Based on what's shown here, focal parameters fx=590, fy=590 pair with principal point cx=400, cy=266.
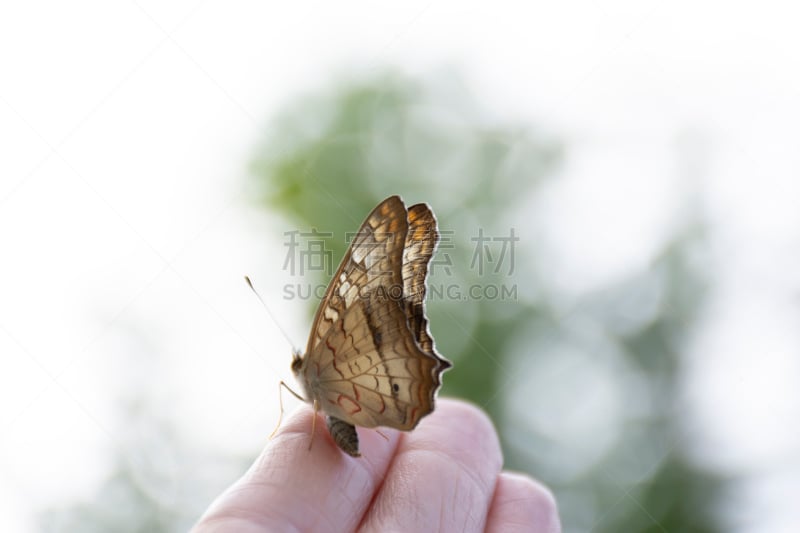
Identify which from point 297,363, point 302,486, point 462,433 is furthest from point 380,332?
point 462,433

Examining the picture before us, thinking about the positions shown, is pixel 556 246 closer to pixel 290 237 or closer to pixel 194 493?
pixel 290 237

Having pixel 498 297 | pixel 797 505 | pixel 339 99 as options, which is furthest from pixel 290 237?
pixel 797 505

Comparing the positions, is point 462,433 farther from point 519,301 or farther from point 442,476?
point 519,301

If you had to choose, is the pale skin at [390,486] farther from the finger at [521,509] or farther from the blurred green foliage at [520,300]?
the blurred green foliage at [520,300]

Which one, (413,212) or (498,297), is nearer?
(413,212)

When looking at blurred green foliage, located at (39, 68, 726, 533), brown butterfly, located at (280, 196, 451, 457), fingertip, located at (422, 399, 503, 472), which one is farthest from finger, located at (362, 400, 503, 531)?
blurred green foliage, located at (39, 68, 726, 533)

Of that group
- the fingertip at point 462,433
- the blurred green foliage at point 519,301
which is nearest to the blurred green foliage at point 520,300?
the blurred green foliage at point 519,301
